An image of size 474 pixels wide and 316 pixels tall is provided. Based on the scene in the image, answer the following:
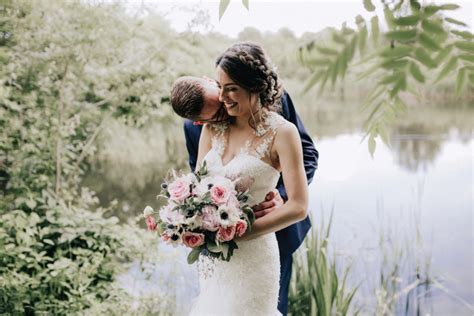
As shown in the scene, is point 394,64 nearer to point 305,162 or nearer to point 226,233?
point 226,233

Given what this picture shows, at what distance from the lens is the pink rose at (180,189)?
1761 mm

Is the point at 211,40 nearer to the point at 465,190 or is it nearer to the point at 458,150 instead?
the point at 465,190

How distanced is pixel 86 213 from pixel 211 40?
3.25 m

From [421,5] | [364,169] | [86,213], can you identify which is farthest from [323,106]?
[421,5]

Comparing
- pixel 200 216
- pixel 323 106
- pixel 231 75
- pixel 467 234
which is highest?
pixel 231 75

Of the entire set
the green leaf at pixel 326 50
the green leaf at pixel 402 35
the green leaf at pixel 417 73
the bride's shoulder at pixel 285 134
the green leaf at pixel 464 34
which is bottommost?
the bride's shoulder at pixel 285 134

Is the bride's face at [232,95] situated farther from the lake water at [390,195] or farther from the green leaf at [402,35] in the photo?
the lake water at [390,195]

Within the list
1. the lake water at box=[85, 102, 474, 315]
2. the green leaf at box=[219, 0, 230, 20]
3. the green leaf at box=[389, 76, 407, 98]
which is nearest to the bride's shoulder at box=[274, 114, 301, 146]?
the green leaf at box=[219, 0, 230, 20]

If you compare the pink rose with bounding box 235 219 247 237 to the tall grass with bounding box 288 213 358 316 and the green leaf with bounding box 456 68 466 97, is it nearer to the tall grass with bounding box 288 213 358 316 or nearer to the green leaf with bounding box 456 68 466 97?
the green leaf with bounding box 456 68 466 97

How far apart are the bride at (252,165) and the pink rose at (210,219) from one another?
17 centimetres

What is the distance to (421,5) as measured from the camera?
629 mm

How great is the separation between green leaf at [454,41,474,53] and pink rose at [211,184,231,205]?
3.86 ft

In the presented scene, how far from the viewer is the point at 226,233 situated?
1740mm

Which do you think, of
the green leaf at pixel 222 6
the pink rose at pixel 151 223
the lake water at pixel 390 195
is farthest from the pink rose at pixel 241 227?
the lake water at pixel 390 195
